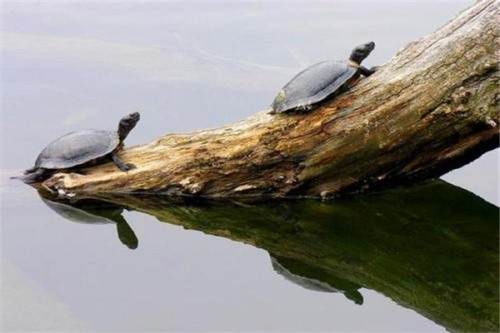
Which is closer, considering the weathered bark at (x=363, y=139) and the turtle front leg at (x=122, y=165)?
the weathered bark at (x=363, y=139)

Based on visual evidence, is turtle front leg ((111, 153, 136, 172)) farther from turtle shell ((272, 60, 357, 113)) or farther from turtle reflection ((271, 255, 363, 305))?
turtle reflection ((271, 255, 363, 305))

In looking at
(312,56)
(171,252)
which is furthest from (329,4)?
(171,252)

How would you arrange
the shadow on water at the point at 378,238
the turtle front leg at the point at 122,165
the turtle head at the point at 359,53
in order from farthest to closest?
the turtle head at the point at 359,53 < the turtle front leg at the point at 122,165 < the shadow on water at the point at 378,238

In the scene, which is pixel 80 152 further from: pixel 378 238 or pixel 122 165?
pixel 378 238

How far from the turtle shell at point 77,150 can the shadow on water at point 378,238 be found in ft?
0.86

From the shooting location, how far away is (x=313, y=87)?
4828mm

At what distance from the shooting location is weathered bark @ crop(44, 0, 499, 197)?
4.54 meters

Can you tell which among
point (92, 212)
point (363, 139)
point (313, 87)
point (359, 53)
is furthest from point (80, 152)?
point (359, 53)

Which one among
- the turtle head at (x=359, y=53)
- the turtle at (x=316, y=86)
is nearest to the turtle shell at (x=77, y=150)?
the turtle at (x=316, y=86)

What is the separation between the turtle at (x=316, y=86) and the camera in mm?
4789

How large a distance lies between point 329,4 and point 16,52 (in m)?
3.80

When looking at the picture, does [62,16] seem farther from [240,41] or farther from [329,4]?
[329,4]

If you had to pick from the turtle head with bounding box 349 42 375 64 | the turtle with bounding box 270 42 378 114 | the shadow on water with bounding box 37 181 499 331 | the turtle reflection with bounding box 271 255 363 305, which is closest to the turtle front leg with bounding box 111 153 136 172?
the shadow on water with bounding box 37 181 499 331

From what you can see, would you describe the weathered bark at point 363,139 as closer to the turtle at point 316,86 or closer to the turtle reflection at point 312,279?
the turtle at point 316,86
